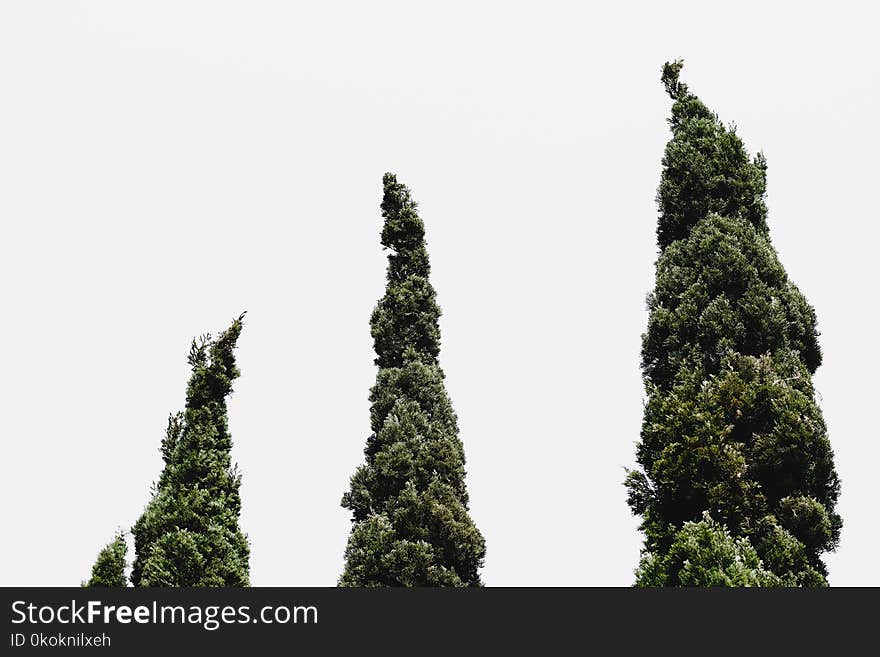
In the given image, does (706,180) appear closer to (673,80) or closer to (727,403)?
(673,80)

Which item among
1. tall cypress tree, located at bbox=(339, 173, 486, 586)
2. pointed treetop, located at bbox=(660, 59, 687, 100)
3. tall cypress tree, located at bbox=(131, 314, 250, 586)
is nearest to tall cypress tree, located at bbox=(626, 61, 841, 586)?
pointed treetop, located at bbox=(660, 59, 687, 100)

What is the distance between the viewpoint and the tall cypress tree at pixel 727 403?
12414mm

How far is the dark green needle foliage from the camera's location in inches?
837

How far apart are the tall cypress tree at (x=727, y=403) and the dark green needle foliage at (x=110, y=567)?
15.5m

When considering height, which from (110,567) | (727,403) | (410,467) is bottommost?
(110,567)

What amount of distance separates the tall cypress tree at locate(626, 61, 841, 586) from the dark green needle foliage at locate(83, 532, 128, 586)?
15.5m

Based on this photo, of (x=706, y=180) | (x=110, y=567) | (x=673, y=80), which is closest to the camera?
(x=706, y=180)

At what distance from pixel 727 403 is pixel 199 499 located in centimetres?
1330

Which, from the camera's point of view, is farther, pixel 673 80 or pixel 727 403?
pixel 673 80

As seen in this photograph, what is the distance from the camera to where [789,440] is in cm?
1297

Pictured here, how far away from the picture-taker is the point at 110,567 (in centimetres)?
2148

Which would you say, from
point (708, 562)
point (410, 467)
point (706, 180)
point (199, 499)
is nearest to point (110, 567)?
point (199, 499)

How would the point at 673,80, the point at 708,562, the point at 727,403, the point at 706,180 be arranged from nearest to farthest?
the point at 708,562 < the point at 727,403 < the point at 706,180 < the point at 673,80

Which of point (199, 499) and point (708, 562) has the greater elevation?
point (199, 499)
